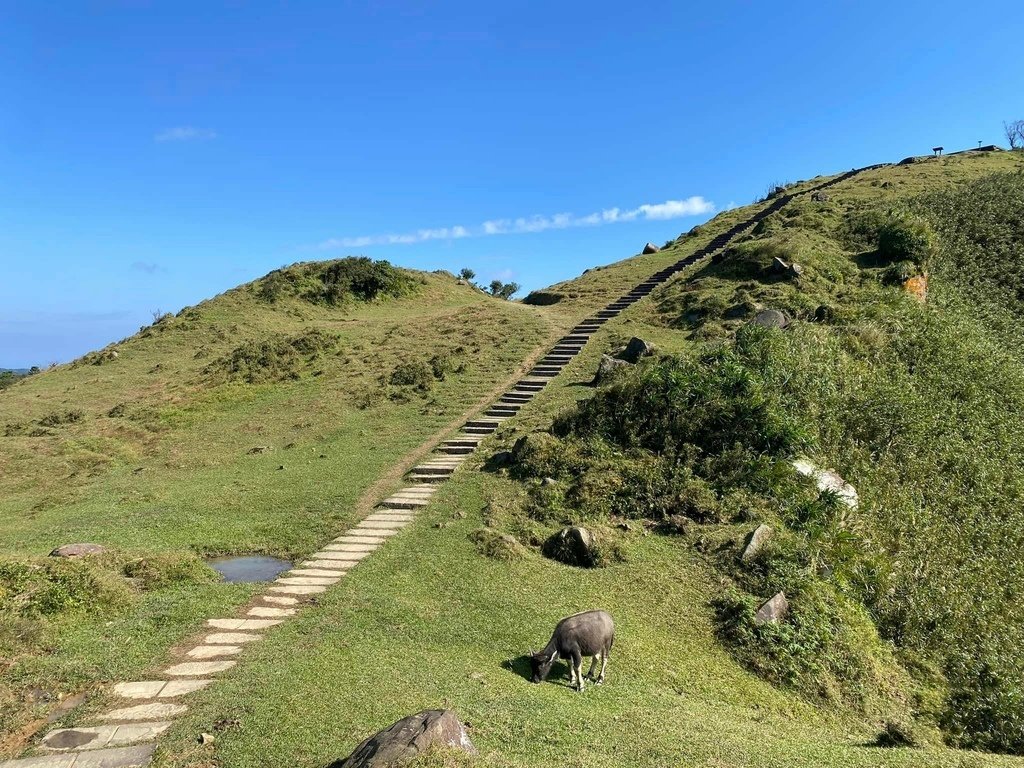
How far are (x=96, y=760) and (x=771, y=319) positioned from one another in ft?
64.5

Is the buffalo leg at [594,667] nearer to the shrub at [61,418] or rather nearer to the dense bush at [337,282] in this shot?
the shrub at [61,418]

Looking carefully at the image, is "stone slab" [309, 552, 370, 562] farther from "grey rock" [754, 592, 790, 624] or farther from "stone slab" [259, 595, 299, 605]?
"grey rock" [754, 592, 790, 624]

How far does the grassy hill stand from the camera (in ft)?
21.7

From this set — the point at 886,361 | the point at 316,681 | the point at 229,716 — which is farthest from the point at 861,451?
the point at 229,716

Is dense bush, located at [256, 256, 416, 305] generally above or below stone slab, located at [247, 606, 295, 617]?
above

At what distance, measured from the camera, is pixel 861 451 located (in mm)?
13289

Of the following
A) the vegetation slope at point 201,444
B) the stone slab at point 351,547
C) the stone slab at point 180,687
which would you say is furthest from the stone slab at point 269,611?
the stone slab at point 351,547

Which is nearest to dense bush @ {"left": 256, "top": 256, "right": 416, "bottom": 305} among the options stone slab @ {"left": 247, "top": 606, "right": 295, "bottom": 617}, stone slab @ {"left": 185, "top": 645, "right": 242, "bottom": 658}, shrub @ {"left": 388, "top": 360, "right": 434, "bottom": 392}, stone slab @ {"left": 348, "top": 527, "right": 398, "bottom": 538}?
shrub @ {"left": 388, "top": 360, "right": 434, "bottom": 392}

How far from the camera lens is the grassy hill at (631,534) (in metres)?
6.61

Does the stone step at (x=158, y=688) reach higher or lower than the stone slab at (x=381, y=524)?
lower

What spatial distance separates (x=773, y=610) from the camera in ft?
29.9

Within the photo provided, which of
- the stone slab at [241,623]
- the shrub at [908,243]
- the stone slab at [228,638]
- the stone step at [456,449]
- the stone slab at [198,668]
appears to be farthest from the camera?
the shrub at [908,243]

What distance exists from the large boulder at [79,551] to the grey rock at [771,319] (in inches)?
697

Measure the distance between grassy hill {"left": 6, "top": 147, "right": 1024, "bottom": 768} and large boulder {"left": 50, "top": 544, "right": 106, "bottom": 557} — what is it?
40 cm
